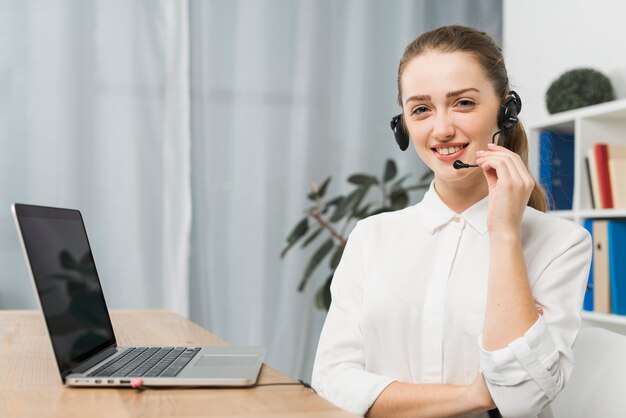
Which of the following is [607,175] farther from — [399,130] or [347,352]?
[347,352]

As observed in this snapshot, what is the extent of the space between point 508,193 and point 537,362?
0.27 metres

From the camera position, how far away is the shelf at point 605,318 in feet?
7.97

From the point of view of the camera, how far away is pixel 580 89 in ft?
8.85

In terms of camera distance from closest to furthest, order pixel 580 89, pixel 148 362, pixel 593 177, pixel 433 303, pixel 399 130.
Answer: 1. pixel 148 362
2. pixel 433 303
3. pixel 399 130
4. pixel 593 177
5. pixel 580 89

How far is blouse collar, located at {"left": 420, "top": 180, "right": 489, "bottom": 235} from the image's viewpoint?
1.38 meters

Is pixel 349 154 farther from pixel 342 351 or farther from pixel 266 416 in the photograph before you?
pixel 266 416

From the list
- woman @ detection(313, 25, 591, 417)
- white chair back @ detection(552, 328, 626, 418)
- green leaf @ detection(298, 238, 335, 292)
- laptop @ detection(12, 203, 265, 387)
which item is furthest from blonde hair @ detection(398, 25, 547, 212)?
green leaf @ detection(298, 238, 335, 292)

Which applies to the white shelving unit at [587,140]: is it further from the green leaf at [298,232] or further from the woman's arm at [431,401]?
the woman's arm at [431,401]

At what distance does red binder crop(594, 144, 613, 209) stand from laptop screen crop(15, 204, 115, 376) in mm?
1856

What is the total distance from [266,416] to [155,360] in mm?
332

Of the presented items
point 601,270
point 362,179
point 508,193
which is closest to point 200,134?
point 362,179

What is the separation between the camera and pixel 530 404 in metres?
1.14

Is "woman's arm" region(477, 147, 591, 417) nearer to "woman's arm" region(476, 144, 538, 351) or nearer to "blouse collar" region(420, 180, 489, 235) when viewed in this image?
"woman's arm" region(476, 144, 538, 351)

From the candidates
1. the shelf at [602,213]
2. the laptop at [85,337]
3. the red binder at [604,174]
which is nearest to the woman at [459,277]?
the laptop at [85,337]
